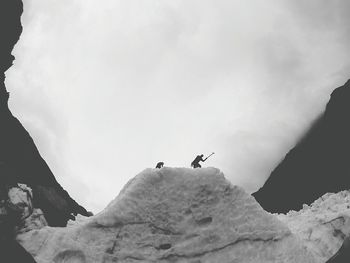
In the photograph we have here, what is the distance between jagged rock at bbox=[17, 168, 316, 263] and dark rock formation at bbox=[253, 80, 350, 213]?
52.6 feet

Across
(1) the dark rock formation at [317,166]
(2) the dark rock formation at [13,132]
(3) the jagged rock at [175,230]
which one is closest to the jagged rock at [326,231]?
(3) the jagged rock at [175,230]

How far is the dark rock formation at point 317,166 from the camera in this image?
29.6m

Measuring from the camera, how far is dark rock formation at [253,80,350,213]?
97.2ft

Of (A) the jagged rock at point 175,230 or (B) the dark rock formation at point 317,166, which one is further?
(B) the dark rock formation at point 317,166

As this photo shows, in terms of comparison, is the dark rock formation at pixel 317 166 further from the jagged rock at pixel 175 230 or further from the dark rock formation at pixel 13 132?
the dark rock formation at pixel 13 132

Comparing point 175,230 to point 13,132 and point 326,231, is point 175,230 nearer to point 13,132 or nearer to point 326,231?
point 326,231

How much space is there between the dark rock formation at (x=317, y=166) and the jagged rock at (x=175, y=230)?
16038 mm

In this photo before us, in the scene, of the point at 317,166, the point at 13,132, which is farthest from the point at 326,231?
the point at 317,166

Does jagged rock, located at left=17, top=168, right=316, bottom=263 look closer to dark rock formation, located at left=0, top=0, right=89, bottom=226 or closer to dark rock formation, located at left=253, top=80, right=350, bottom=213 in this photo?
dark rock formation, located at left=0, top=0, right=89, bottom=226

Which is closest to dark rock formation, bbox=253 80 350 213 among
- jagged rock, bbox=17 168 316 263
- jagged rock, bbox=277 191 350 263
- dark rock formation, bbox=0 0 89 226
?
jagged rock, bbox=277 191 350 263

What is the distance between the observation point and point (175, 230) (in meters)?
11.4

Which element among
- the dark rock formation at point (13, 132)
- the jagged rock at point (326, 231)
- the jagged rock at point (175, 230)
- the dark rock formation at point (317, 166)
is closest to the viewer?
the jagged rock at point (175, 230)

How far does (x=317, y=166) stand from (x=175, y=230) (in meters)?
25.4

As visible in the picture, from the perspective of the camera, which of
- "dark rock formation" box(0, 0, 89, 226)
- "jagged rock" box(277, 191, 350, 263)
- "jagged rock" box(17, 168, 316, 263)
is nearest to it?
"jagged rock" box(17, 168, 316, 263)
